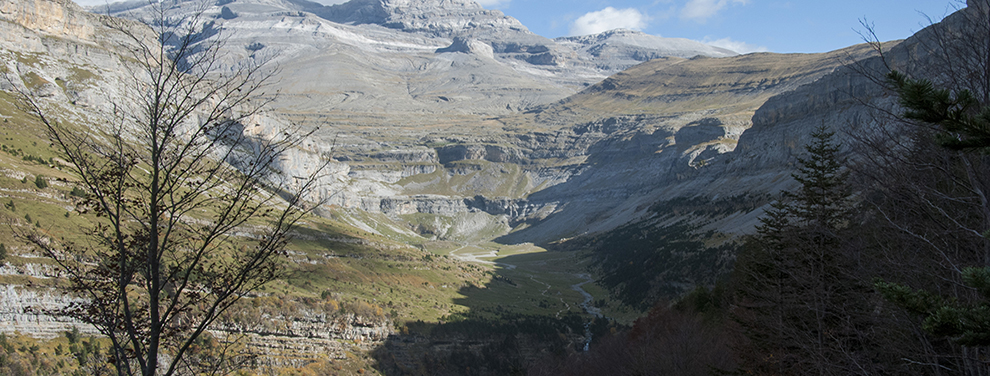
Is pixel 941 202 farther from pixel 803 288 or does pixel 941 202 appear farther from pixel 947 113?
pixel 803 288

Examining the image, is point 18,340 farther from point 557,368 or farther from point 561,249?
point 561,249

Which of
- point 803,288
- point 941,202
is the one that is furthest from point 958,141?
point 803,288

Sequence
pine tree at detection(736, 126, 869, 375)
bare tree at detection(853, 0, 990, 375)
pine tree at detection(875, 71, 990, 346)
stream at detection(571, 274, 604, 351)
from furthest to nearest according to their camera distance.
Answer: stream at detection(571, 274, 604, 351) < pine tree at detection(736, 126, 869, 375) < bare tree at detection(853, 0, 990, 375) < pine tree at detection(875, 71, 990, 346)

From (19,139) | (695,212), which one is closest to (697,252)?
(695,212)

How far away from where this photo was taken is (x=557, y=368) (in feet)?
161

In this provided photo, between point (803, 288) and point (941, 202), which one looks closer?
point (941, 202)

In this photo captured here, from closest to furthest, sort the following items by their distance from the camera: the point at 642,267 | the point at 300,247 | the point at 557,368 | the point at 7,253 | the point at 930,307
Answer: the point at 930,307 < the point at 7,253 < the point at 557,368 < the point at 300,247 < the point at 642,267

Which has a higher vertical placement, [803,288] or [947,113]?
[947,113]

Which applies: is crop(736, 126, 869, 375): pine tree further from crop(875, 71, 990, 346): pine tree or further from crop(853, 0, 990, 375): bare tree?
crop(875, 71, 990, 346): pine tree

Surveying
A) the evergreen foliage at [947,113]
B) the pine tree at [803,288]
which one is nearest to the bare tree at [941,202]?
the evergreen foliage at [947,113]

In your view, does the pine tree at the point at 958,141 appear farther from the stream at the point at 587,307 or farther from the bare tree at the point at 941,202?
the stream at the point at 587,307

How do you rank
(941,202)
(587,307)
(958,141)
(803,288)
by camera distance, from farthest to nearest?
(587,307) → (803,288) → (941,202) → (958,141)

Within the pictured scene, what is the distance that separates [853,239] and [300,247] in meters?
→ 78.3

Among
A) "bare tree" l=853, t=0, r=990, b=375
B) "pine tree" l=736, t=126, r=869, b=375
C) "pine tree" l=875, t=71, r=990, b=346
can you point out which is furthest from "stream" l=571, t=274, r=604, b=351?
"pine tree" l=875, t=71, r=990, b=346
